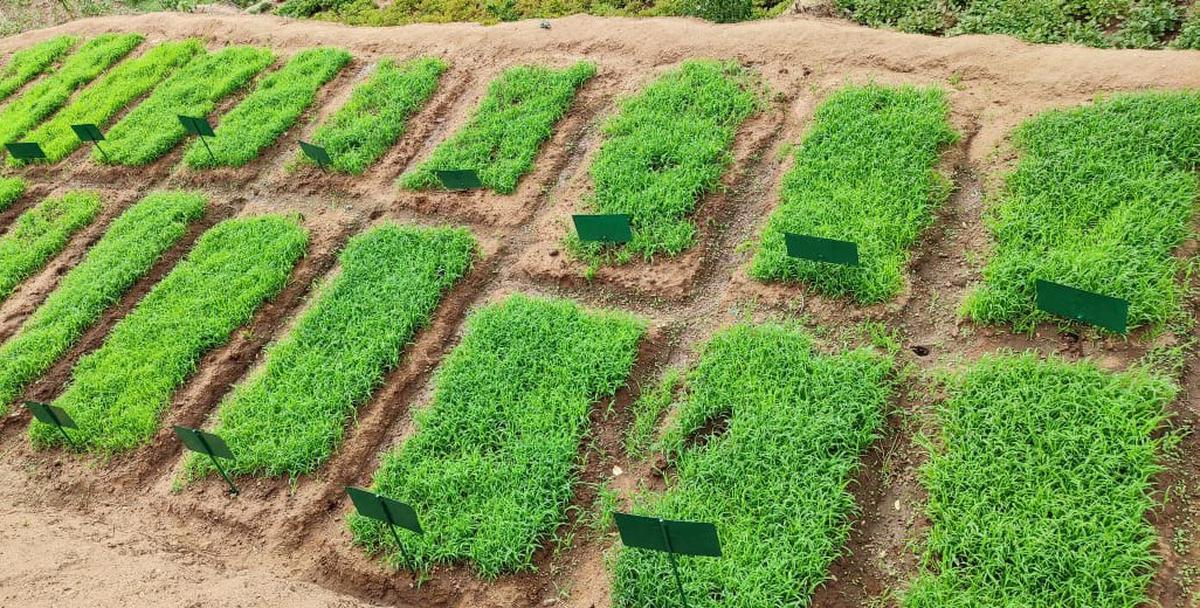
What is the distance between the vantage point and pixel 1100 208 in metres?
4.00

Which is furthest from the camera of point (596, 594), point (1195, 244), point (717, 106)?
point (717, 106)

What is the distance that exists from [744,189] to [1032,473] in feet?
8.02

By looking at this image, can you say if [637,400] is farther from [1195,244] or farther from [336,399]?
[1195,244]

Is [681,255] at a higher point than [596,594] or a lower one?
higher

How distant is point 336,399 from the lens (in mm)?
4125

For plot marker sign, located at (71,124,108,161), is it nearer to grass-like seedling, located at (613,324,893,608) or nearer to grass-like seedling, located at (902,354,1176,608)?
grass-like seedling, located at (613,324,893,608)

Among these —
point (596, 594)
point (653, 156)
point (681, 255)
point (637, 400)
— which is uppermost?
point (653, 156)

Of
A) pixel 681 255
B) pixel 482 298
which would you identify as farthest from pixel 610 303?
pixel 482 298

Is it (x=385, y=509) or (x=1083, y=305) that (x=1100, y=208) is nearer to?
(x=1083, y=305)

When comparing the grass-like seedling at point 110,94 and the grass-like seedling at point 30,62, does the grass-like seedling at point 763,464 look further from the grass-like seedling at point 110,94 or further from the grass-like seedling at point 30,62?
the grass-like seedling at point 30,62

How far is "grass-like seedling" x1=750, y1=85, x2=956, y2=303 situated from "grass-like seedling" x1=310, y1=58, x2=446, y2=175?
3.15 metres

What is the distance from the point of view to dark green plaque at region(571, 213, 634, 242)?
439 centimetres

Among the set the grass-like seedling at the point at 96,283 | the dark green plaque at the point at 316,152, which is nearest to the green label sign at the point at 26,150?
the grass-like seedling at the point at 96,283

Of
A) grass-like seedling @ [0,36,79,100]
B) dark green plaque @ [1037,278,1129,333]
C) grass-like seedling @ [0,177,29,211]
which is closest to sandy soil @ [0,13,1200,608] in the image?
grass-like seedling @ [0,177,29,211]
